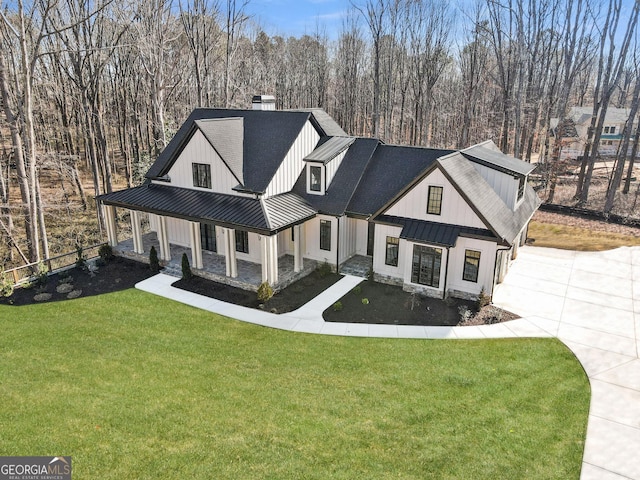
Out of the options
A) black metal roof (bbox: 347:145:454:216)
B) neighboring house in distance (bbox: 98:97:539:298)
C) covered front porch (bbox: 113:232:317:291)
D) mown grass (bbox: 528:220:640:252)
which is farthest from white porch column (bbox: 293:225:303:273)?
mown grass (bbox: 528:220:640:252)

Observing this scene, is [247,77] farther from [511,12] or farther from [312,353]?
[312,353]

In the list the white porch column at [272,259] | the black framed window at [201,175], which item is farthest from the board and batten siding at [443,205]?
the black framed window at [201,175]

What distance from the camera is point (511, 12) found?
3484 cm

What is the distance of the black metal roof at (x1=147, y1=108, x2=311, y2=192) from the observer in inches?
764

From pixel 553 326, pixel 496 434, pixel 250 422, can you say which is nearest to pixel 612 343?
pixel 553 326

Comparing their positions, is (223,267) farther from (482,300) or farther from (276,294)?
(482,300)

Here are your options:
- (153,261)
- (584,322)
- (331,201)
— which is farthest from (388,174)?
(153,261)

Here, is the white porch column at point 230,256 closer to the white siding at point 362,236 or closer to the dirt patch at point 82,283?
the dirt patch at point 82,283

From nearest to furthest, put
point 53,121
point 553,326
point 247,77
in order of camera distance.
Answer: point 553,326 < point 53,121 < point 247,77

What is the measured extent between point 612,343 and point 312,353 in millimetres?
10729

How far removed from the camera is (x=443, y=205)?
56.2 ft

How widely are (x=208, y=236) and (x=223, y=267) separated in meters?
2.74

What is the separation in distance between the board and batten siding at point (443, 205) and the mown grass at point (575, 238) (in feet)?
31.1

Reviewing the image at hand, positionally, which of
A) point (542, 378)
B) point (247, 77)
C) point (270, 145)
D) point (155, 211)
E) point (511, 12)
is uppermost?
point (511, 12)
